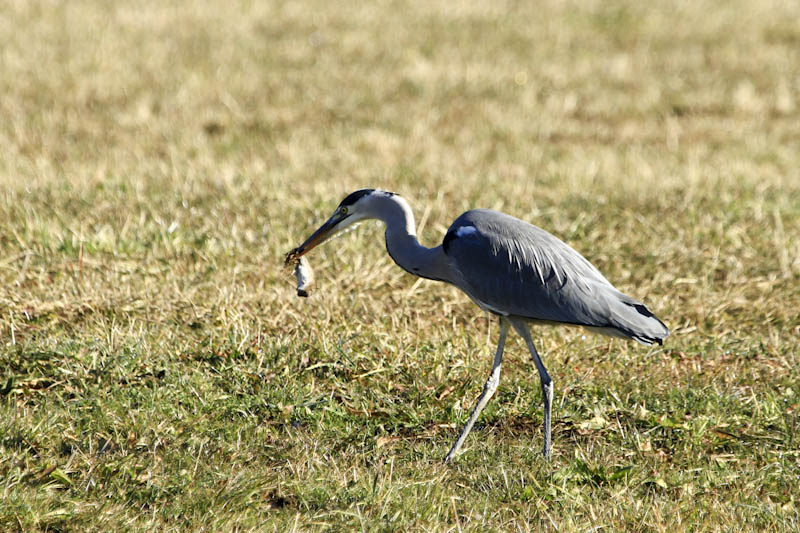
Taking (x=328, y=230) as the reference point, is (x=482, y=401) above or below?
below

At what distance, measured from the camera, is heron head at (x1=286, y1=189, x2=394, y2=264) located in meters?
4.61

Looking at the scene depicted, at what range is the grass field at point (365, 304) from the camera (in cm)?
378

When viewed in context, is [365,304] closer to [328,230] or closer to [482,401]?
[328,230]

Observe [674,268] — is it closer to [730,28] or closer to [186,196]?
[186,196]

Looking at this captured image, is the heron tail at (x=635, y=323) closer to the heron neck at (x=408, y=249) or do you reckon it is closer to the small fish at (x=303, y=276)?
the heron neck at (x=408, y=249)

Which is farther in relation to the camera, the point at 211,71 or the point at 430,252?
the point at 211,71

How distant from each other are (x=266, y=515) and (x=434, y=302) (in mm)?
2258

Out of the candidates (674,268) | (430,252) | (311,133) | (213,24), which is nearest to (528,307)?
(430,252)

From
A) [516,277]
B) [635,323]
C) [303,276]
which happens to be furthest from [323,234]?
[635,323]

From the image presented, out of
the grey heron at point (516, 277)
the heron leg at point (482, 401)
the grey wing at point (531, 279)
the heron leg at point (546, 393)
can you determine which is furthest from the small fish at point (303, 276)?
the heron leg at point (546, 393)

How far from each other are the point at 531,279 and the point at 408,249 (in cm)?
60

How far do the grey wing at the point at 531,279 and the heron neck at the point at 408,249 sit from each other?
0.07 meters

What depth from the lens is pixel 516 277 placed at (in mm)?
4375

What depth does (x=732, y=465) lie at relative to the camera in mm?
4109
